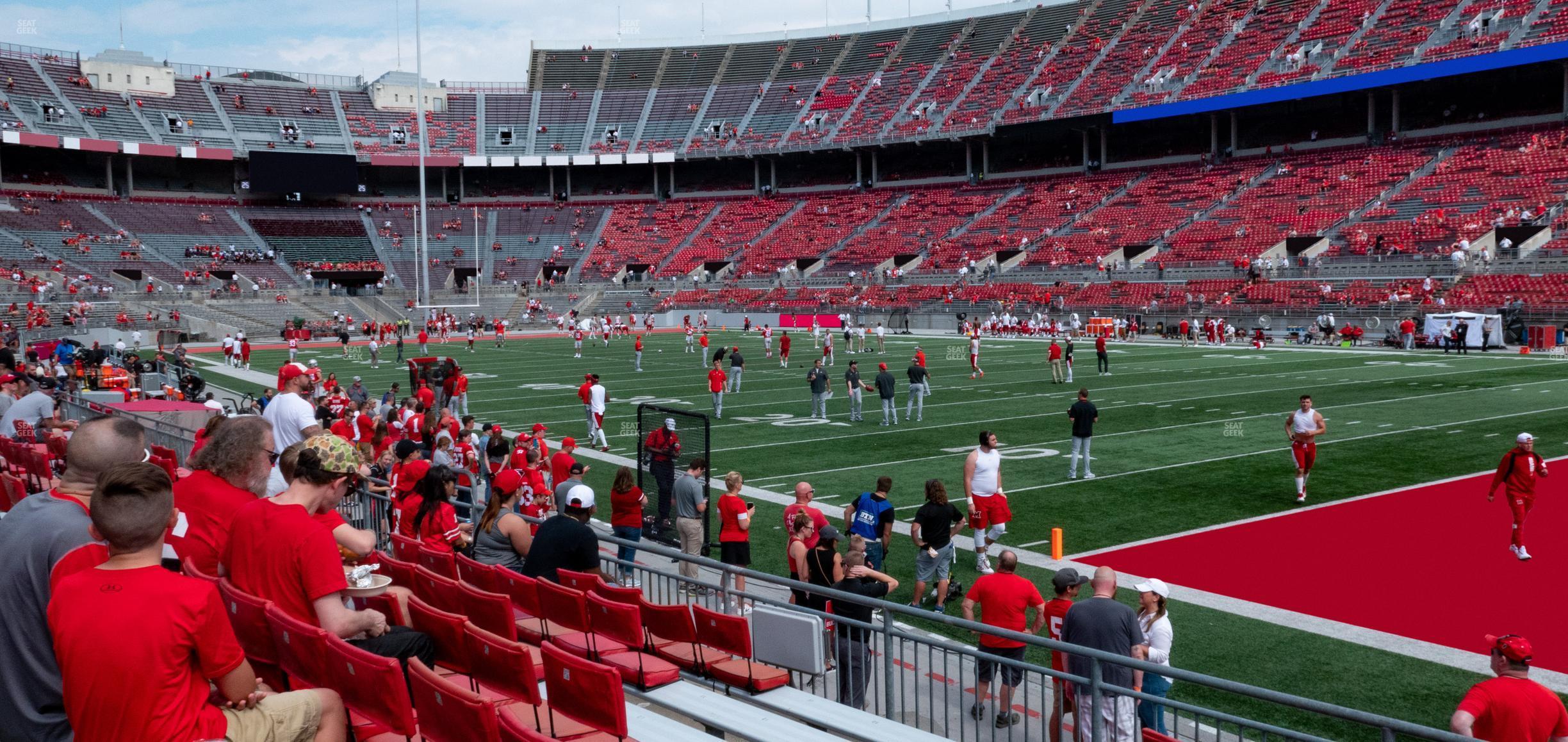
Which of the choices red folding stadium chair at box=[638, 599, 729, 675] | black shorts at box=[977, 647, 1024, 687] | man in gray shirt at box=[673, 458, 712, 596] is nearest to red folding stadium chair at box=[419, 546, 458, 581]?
red folding stadium chair at box=[638, 599, 729, 675]

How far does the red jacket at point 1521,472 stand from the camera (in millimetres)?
11250

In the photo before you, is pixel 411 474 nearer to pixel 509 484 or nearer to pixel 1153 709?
pixel 509 484

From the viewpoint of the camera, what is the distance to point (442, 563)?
736cm

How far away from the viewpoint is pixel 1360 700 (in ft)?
25.4

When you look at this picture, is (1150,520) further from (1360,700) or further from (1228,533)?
(1360,700)

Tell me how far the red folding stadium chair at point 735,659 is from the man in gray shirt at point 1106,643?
5.61 ft

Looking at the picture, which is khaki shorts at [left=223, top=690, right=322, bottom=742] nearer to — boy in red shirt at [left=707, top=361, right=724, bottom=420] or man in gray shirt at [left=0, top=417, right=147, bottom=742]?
man in gray shirt at [left=0, top=417, right=147, bottom=742]

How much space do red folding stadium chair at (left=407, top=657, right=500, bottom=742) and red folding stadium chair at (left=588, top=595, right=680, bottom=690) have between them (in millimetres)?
1644

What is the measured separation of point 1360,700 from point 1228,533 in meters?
5.23

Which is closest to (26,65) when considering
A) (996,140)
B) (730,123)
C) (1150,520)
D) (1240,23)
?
(730,123)

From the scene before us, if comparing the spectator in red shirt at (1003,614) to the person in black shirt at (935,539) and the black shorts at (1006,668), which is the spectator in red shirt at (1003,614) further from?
the person in black shirt at (935,539)

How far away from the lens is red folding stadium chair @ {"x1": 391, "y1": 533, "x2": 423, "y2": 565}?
7.68m

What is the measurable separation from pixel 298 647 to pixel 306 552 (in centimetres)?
47

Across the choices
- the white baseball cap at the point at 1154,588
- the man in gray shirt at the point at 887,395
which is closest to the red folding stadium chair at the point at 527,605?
the white baseball cap at the point at 1154,588
